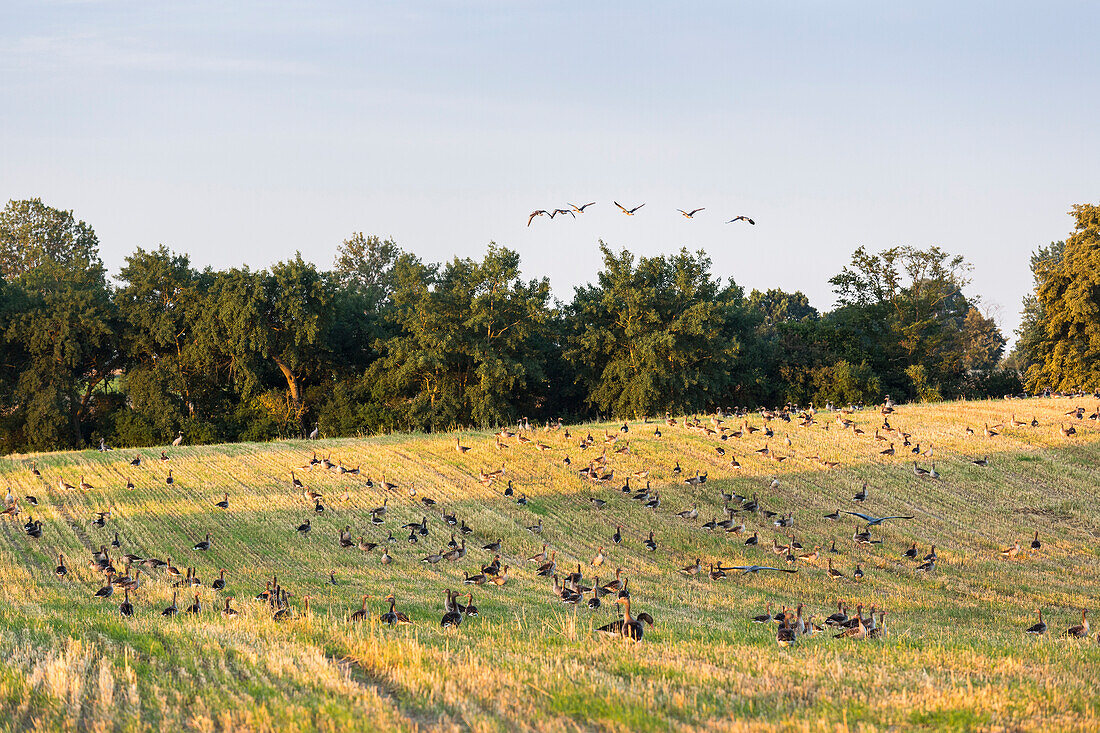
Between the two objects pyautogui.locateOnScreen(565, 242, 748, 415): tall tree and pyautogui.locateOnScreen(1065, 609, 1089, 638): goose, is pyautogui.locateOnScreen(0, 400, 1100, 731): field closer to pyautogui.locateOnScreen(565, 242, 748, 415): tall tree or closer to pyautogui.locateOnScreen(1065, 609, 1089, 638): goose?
pyautogui.locateOnScreen(1065, 609, 1089, 638): goose

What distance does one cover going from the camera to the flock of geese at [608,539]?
55.2 ft

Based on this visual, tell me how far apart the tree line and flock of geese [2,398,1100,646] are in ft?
61.6

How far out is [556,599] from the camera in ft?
66.1

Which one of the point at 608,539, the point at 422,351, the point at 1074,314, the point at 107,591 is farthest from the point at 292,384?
the point at 1074,314

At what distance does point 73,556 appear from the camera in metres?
24.6

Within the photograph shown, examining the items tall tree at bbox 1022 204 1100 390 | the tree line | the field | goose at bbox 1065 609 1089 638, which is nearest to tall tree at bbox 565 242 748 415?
the tree line

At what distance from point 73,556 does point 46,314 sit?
41.1 metres

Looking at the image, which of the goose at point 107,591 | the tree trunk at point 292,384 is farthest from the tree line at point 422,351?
the goose at point 107,591

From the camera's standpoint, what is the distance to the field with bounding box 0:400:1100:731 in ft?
32.8

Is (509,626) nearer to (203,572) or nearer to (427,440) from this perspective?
(203,572)

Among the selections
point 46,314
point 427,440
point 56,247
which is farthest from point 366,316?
point 56,247

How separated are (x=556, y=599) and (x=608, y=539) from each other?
8826mm

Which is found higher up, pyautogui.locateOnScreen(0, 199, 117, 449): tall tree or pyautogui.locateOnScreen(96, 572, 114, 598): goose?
pyautogui.locateOnScreen(0, 199, 117, 449): tall tree

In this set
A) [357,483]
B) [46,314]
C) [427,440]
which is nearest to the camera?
[357,483]
